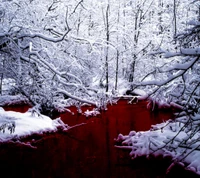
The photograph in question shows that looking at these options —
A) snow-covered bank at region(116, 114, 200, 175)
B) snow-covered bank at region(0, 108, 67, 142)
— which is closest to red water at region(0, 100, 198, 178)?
snow-covered bank at region(116, 114, 200, 175)

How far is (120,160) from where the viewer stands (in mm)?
7031

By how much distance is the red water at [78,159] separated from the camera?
20.4 feet

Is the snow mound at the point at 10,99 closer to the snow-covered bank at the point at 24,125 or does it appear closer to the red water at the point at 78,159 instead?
the snow-covered bank at the point at 24,125

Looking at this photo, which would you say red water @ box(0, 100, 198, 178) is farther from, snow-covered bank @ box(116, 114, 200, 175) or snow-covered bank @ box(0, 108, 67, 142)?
snow-covered bank @ box(0, 108, 67, 142)

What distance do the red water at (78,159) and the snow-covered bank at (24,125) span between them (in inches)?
13.8

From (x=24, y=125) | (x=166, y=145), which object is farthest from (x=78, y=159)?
(x=24, y=125)

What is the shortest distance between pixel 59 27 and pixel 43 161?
454cm

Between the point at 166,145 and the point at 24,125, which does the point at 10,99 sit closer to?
the point at 24,125

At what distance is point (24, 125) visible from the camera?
928 centimetres

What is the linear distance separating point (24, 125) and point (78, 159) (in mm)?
3016

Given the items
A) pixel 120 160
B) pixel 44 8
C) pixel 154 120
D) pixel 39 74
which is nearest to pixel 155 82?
pixel 120 160

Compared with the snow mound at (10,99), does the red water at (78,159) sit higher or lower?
lower

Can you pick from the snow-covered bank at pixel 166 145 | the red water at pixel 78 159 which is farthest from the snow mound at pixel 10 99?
the snow-covered bank at pixel 166 145

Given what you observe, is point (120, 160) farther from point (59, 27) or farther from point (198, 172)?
point (59, 27)
